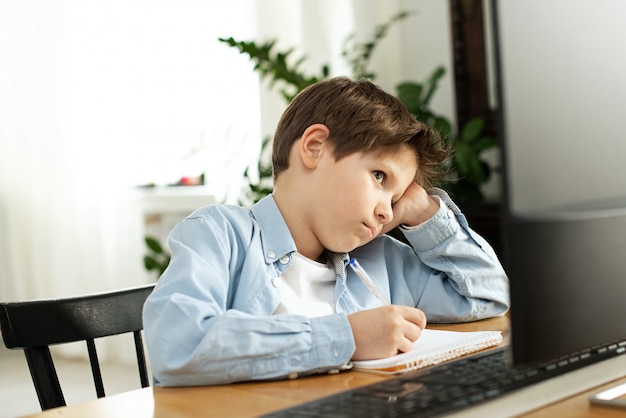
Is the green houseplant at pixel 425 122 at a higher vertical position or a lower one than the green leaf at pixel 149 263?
higher

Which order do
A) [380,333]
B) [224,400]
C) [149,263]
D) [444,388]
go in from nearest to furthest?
[444,388] → [224,400] → [380,333] → [149,263]

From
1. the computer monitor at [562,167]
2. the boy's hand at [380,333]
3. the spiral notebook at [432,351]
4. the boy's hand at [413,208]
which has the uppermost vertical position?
the computer monitor at [562,167]

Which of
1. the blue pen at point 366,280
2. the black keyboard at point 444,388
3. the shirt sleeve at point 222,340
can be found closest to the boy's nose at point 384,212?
the blue pen at point 366,280

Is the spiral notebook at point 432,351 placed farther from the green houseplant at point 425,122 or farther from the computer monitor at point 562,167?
the green houseplant at point 425,122

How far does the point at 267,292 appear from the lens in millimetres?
1114

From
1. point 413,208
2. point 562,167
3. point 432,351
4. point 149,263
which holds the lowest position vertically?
point 149,263

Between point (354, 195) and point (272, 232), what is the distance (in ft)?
0.42

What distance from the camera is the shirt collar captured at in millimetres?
1163

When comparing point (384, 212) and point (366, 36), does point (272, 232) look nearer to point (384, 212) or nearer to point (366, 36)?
point (384, 212)

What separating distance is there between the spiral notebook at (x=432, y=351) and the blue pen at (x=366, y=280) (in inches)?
5.4

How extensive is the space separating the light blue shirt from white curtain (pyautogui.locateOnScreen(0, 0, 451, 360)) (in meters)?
2.28

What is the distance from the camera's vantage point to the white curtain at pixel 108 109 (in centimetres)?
368

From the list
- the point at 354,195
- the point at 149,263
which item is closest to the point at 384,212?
the point at 354,195

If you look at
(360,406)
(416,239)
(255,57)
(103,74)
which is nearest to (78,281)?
(103,74)
